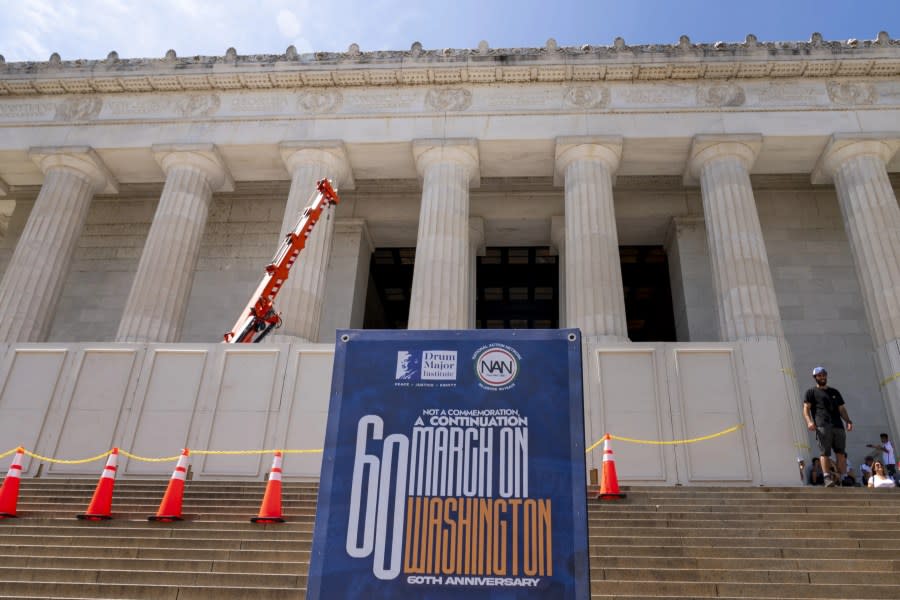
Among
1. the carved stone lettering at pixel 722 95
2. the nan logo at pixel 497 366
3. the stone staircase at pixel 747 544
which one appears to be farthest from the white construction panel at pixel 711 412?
the nan logo at pixel 497 366

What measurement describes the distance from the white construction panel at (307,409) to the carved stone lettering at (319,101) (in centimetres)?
987

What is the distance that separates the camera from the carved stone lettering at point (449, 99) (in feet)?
73.1

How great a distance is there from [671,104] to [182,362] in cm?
1717

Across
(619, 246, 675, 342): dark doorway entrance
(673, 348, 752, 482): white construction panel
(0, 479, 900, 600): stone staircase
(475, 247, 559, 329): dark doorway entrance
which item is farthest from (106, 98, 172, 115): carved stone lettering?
(673, 348, 752, 482): white construction panel

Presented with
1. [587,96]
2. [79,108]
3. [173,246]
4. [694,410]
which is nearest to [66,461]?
[173,246]

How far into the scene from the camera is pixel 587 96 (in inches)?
870

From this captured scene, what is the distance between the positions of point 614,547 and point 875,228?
15.2m

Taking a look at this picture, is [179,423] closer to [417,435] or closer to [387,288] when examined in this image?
[417,435]

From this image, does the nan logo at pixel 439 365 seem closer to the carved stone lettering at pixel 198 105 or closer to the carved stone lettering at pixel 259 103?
the carved stone lettering at pixel 259 103

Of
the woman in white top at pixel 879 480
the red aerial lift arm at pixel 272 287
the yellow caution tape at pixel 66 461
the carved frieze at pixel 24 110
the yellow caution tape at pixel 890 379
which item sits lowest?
the yellow caution tape at pixel 66 461

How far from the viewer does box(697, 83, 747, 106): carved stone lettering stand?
21609mm

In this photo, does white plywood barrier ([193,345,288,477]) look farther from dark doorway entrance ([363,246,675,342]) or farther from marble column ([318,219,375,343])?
dark doorway entrance ([363,246,675,342])

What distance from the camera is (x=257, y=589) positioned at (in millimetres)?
7785

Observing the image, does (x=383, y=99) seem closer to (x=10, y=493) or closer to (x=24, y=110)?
(x=24, y=110)
